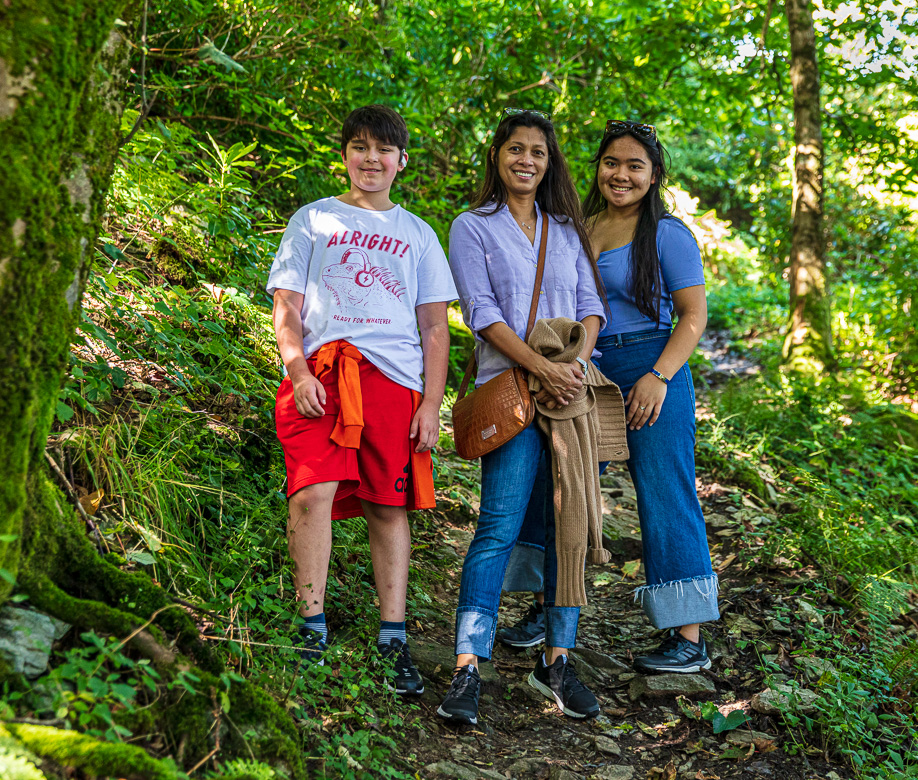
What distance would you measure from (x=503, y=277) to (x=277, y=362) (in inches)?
58.1

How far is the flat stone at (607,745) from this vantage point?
286cm

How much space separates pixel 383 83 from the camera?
602cm

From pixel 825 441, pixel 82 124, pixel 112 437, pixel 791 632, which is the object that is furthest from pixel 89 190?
pixel 825 441

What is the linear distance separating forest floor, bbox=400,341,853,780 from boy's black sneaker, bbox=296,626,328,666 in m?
0.42

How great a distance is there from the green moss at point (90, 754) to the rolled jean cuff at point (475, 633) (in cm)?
140

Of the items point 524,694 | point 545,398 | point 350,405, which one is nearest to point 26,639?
point 350,405

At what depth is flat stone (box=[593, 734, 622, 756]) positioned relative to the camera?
286 cm

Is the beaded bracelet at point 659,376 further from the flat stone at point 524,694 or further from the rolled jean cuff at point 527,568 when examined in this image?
the flat stone at point 524,694

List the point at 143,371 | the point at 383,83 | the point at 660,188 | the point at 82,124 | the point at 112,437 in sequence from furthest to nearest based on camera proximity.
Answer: the point at 383,83, the point at 660,188, the point at 143,371, the point at 112,437, the point at 82,124

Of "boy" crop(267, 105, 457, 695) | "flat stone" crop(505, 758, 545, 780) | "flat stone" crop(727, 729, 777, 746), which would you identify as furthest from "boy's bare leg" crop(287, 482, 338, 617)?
"flat stone" crop(727, 729, 777, 746)

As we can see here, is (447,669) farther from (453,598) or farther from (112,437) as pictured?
(112,437)

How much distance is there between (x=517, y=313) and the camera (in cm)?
308

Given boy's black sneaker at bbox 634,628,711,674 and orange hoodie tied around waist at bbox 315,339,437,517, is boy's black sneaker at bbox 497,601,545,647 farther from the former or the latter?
orange hoodie tied around waist at bbox 315,339,437,517

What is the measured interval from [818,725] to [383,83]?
5.28 meters
